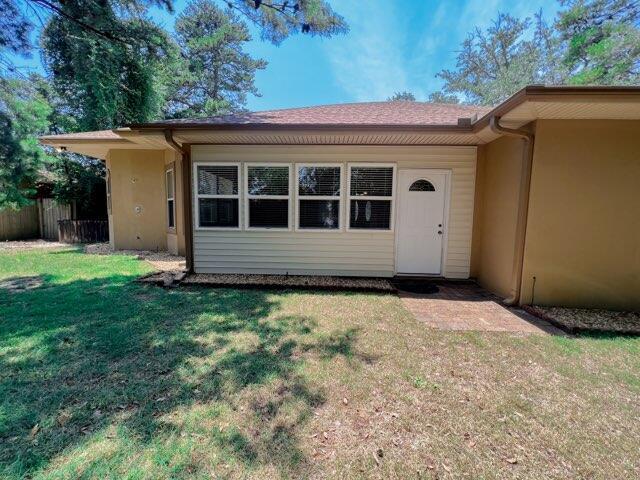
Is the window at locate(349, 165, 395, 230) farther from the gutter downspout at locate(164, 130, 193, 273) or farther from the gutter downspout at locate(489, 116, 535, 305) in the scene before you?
the gutter downspout at locate(164, 130, 193, 273)

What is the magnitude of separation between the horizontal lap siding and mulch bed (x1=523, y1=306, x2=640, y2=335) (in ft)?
6.38

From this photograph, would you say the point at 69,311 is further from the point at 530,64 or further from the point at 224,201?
the point at 530,64

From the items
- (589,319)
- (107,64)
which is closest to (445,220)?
(589,319)

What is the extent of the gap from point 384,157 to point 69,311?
236 inches

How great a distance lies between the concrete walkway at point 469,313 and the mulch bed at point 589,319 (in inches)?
4.7

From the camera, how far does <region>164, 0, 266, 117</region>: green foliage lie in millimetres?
18203

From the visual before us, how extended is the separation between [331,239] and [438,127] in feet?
9.64

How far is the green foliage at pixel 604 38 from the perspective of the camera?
10448mm

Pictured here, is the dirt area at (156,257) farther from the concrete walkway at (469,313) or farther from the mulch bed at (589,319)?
the mulch bed at (589,319)

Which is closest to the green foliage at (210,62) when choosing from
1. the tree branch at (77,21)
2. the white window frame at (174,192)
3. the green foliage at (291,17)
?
the white window frame at (174,192)

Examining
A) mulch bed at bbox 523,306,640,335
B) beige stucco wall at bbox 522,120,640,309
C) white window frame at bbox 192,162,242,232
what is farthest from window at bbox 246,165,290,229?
mulch bed at bbox 523,306,640,335

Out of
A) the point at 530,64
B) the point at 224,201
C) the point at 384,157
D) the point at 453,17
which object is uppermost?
the point at 453,17

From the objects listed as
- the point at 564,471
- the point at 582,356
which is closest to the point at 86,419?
the point at 564,471

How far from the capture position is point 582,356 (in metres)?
3.34
